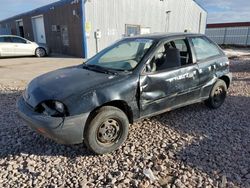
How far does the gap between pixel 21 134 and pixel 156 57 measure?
101 inches

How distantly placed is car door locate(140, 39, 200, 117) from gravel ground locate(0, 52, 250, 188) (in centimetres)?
47

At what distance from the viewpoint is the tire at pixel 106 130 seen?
124 inches

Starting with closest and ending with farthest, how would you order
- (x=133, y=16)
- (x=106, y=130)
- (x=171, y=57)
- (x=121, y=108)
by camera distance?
(x=106, y=130)
(x=121, y=108)
(x=171, y=57)
(x=133, y=16)

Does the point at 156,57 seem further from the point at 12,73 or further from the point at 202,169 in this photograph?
the point at 12,73

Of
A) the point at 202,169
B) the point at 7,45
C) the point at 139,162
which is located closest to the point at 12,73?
the point at 7,45

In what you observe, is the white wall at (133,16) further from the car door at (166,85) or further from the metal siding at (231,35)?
the car door at (166,85)

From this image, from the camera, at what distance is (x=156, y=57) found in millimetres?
3945

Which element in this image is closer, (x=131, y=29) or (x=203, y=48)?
(x=203, y=48)

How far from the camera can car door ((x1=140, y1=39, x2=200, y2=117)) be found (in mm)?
3676

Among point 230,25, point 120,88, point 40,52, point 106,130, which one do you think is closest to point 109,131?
point 106,130

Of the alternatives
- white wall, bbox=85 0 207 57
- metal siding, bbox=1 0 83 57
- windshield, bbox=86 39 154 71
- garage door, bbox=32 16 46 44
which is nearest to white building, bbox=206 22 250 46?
white wall, bbox=85 0 207 57

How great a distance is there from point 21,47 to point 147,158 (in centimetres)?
1389

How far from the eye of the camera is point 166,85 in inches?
153

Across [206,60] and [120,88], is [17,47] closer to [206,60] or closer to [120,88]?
[206,60]
